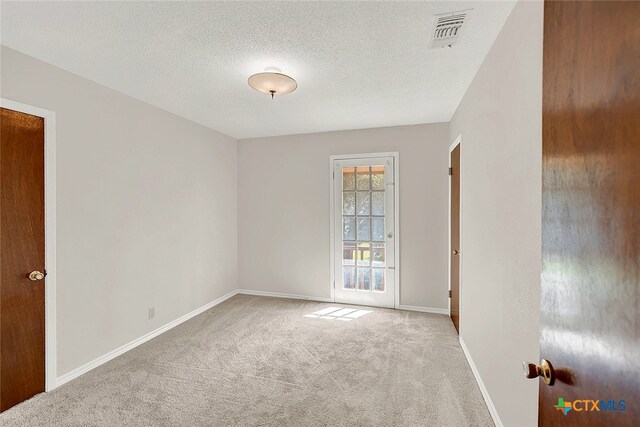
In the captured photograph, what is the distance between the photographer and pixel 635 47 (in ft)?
1.64

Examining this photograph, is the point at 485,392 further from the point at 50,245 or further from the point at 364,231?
the point at 50,245

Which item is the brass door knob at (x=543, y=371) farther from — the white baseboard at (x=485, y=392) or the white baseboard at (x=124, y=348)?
the white baseboard at (x=124, y=348)

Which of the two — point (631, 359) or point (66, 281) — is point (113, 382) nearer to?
point (66, 281)

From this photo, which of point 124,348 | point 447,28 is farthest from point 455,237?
point 124,348

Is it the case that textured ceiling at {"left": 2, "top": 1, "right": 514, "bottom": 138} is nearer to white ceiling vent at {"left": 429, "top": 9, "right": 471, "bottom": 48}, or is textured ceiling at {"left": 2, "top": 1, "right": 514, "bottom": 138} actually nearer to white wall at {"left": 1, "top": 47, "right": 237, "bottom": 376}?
white ceiling vent at {"left": 429, "top": 9, "right": 471, "bottom": 48}

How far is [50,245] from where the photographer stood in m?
2.30

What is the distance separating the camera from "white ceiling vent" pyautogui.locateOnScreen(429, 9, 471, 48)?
1719 millimetres

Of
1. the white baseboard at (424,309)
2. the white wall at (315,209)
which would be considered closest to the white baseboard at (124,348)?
the white wall at (315,209)

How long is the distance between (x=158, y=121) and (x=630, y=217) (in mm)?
3772

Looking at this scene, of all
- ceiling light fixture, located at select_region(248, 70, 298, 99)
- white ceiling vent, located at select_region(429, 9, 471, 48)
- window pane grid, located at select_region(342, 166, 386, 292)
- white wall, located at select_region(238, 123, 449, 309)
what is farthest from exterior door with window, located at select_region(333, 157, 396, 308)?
white ceiling vent, located at select_region(429, 9, 471, 48)

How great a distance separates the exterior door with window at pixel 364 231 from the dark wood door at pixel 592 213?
330cm

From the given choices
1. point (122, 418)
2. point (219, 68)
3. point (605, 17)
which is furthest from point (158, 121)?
point (605, 17)

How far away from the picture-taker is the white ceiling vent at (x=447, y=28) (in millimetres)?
1719

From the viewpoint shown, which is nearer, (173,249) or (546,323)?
(546,323)
